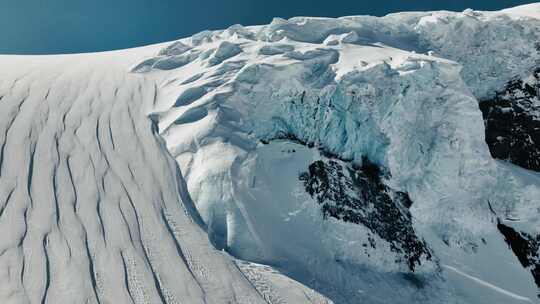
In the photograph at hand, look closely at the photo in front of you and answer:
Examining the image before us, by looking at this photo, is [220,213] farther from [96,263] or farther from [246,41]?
[246,41]

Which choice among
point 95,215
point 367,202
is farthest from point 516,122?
point 95,215

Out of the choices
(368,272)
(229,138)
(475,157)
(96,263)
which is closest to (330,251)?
(368,272)

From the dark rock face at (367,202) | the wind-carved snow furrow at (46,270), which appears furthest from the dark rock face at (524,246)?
the wind-carved snow furrow at (46,270)

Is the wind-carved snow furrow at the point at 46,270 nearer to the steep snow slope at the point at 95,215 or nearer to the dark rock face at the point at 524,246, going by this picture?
the steep snow slope at the point at 95,215

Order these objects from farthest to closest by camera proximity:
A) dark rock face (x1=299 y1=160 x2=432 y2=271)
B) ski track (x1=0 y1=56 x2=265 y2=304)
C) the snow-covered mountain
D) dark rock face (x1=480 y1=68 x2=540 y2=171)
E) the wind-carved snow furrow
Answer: dark rock face (x1=480 y1=68 x2=540 y2=171), dark rock face (x1=299 y1=160 x2=432 y2=271), the snow-covered mountain, ski track (x1=0 y1=56 x2=265 y2=304), the wind-carved snow furrow

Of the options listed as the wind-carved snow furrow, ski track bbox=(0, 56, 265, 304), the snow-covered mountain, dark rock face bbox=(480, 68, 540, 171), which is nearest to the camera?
the wind-carved snow furrow

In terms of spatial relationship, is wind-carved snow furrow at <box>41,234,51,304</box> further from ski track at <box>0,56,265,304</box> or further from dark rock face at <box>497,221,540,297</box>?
dark rock face at <box>497,221,540,297</box>

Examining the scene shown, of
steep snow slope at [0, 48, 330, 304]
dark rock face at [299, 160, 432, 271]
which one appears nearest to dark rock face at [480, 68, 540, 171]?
dark rock face at [299, 160, 432, 271]

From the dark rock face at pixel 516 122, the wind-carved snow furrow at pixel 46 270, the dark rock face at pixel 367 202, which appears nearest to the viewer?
the wind-carved snow furrow at pixel 46 270
